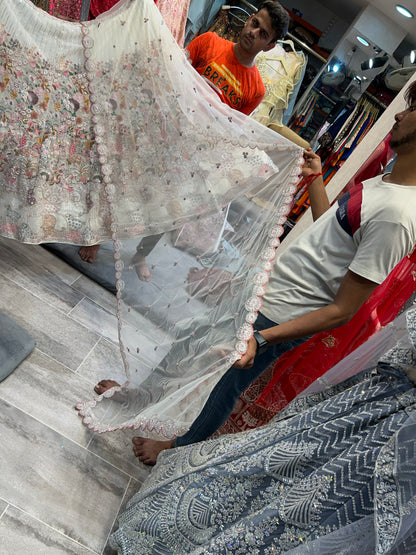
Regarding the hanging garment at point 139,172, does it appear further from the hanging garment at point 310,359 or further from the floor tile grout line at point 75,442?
the hanging garment at point 310,359

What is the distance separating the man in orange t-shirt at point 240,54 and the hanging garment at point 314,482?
1.60 metres

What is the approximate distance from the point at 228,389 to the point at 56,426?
2.08ft

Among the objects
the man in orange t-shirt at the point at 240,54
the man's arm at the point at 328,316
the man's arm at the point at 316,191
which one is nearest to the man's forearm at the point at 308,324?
the man's arm at the point at 328,316

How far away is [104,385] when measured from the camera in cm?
169

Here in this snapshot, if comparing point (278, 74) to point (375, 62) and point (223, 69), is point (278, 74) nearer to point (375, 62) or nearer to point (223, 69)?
point (375, 62)

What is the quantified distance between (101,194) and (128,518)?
1209 millimetres

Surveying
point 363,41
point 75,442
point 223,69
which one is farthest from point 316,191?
point 363,41

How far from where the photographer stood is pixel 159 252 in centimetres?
163

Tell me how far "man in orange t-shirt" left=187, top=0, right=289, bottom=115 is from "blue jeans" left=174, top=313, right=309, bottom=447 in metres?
1.32

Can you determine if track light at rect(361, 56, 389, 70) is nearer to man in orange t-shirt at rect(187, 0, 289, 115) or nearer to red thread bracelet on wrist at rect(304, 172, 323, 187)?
man in orange t-shirt at rect(187, 0, 289, 115)

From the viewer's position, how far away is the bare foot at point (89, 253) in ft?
7.06

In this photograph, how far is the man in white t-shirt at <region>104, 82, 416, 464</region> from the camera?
1.06 metres

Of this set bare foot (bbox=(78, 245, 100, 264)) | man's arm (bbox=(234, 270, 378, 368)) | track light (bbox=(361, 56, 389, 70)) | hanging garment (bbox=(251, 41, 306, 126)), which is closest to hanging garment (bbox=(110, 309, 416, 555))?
man's arm (bbox=(234, 270, 378, 368))

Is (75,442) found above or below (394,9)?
below
